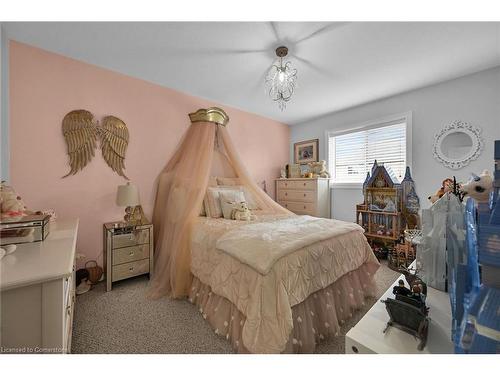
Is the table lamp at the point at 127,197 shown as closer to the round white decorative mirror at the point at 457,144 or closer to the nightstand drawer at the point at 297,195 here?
the nightstand drawer at the point at 297,195

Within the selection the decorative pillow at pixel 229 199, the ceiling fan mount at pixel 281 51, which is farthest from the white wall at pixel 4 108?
the ceiling fan mount at pixel 281 51

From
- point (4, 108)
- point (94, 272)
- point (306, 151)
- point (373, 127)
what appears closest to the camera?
point (4, 108)

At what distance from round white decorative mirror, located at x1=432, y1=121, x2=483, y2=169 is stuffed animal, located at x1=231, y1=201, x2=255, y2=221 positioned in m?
2.80

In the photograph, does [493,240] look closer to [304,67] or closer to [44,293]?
[44,293]

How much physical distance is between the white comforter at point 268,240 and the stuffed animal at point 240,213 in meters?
0.47

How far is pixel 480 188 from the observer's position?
925 millimetres

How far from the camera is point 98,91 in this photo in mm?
2426

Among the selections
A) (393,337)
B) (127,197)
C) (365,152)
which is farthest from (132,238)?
(365,152)

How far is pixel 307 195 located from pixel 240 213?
1885 mm

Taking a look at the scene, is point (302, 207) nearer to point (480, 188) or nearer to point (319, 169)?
point (319, 169)

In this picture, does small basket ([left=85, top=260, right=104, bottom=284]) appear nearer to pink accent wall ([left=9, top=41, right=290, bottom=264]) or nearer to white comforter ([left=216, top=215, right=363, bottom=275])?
pink accent wall ([left=9, top=41, right=290, bottom=264])

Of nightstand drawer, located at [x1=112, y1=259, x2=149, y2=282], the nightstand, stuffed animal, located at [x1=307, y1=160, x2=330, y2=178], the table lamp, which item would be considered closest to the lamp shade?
the table lamp

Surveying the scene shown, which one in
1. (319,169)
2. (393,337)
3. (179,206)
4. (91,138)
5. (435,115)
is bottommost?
(393,337)
